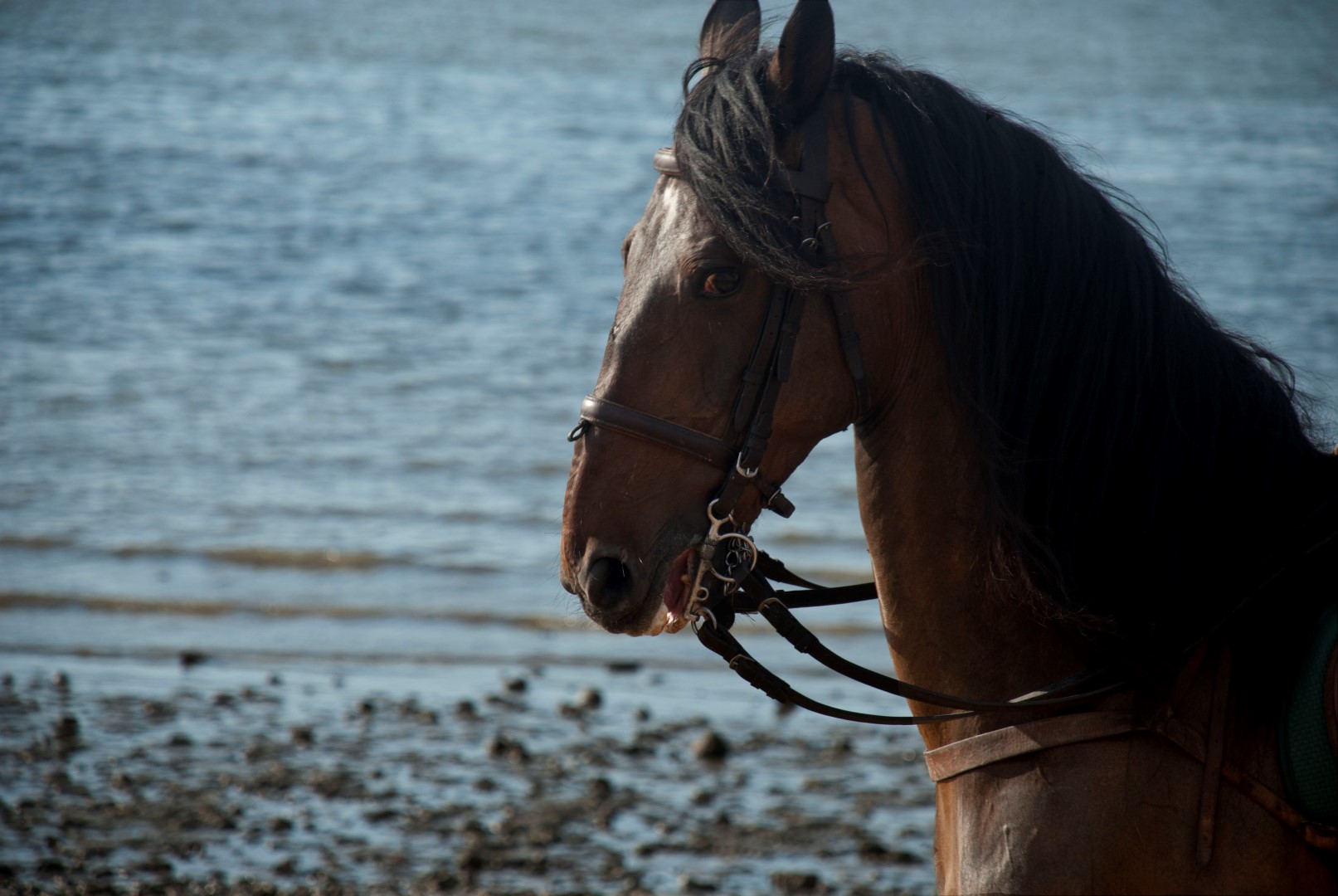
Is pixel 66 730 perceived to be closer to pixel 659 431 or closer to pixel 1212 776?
pixel 659 431

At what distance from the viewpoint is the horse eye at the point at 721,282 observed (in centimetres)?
191

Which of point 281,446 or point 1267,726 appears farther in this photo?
point 281,446

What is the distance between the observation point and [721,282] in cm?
192

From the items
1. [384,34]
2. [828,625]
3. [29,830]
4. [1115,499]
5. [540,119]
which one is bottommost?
[29,830]

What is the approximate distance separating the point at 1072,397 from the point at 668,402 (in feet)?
2.15

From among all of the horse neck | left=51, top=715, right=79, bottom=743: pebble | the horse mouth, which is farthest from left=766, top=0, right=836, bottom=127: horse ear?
left=51, top=715, right=79, bottom=743: pebble

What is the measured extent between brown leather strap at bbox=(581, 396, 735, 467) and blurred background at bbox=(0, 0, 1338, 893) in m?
0.43

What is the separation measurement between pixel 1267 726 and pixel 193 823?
3.84m

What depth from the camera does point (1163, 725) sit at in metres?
1.89

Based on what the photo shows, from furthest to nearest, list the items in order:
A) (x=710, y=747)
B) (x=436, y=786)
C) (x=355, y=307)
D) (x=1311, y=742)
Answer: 1. (x=355, y=307)
2. (x=710, y=747)
3. (x=436, y=786)
4. (x=1311, y=742)

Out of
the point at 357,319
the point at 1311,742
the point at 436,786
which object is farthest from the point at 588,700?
the point at 357,319

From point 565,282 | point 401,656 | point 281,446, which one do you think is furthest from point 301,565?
point 565,282

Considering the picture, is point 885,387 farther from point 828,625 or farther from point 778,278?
point 828,625

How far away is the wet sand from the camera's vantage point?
13.6 ft
